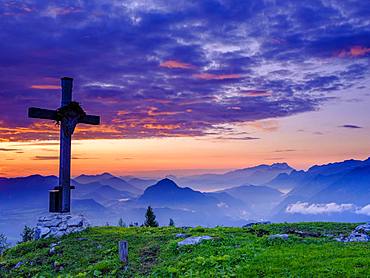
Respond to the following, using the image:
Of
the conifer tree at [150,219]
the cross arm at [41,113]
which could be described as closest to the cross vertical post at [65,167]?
the cross arm at [41,113]

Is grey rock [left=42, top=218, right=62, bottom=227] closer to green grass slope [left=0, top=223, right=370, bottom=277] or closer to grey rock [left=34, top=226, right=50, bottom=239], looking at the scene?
grey rock [left=34, top=226, right=50, bottom=239]

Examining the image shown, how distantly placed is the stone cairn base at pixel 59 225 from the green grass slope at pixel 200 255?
0.88 m

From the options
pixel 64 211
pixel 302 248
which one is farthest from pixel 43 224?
pixel 302 248

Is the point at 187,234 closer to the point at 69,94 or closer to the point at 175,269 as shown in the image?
the point at 175,269

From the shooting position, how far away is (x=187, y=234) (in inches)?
1074

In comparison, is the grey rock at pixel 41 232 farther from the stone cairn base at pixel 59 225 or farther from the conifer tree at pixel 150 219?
the conifer tree at pixel 150 219

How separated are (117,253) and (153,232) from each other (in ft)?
19.6

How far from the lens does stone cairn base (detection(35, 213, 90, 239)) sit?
30188mm

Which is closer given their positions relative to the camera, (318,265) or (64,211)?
(318,265)

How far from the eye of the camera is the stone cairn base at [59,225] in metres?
30.2

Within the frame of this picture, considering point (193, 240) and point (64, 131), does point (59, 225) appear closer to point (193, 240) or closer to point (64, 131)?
point (64, 131)

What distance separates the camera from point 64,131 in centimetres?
3272

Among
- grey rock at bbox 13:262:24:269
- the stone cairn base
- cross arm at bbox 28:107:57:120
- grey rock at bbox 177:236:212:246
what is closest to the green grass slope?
grey rock at bbox 13:262:24:269

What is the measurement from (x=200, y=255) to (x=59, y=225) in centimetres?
1278
